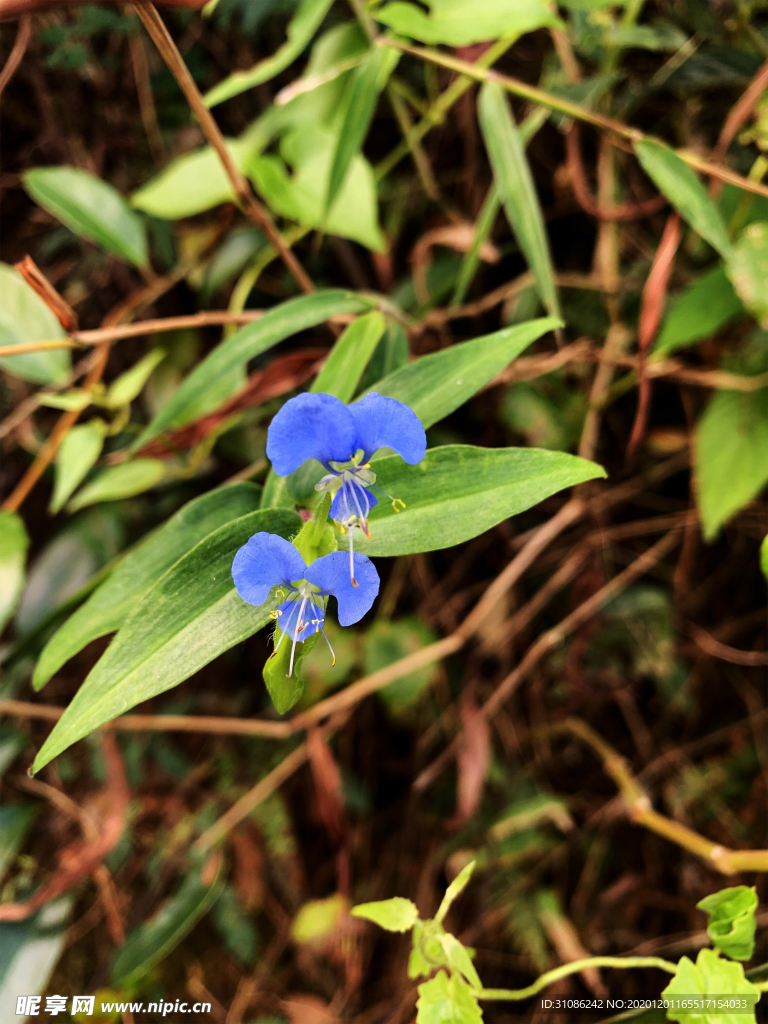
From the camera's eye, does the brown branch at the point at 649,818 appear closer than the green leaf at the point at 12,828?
Yes

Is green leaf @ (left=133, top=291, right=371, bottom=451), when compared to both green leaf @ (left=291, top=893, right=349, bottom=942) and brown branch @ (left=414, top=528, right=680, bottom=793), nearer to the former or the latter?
brown branch @ (left=414, top=528, right=680, bottom=793)

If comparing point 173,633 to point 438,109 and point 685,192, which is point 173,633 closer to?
point 685,192

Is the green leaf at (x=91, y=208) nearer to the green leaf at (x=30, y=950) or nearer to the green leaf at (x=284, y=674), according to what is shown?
the green leaf at (x=284, y=674)

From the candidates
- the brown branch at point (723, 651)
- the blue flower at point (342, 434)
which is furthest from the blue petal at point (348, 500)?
the brown branch at point (723, 651)

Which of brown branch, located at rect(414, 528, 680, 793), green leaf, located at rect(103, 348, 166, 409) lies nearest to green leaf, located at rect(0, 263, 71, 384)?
green leaf, located at rect(103, 348, 166, 409)

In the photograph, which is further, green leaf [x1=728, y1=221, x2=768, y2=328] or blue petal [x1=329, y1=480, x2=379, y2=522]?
green leaf [x1=728, y1=221, x2=768, y2=328]

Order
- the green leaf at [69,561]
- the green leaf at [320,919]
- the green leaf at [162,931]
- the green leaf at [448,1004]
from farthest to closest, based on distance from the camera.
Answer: the green leaf at [320,919]
the green leaf at [69,561]
the green leaf at [162,931]
the green leaf at [448,1004]

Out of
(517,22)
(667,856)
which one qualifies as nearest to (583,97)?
(517,22)
